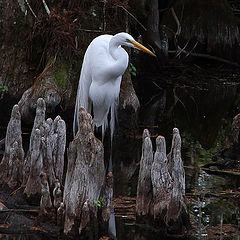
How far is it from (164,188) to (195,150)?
9.46ft

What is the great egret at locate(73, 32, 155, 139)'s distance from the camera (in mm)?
6871

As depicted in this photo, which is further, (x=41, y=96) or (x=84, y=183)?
(x=41, y=96)

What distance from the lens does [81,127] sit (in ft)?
14.7

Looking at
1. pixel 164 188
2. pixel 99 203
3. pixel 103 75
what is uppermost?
pixel 103 75

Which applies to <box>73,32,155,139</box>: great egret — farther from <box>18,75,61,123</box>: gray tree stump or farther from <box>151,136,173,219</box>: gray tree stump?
<box>151,136,173,219</box>: gray tree stump

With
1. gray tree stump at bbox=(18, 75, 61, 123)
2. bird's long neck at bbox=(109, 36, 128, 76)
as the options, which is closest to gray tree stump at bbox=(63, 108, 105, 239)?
bird's long neck at bbox=(109, 36, 128, 76)

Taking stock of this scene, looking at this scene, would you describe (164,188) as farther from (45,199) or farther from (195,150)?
(195,150)

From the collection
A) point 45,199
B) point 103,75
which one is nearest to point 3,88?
point 103,75

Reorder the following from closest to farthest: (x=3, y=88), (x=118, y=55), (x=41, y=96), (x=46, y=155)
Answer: (x=46, y=155) < (x=118, y=55) < (x=41, y=96) < (x=3, y=88)

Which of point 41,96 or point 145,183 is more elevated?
point 41,96

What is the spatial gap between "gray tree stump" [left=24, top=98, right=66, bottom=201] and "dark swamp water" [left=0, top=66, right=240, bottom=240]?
1.86ft

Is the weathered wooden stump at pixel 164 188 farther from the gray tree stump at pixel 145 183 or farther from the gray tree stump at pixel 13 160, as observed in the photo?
the gray tree stump at pixel 13 160

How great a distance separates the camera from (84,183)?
176 inches

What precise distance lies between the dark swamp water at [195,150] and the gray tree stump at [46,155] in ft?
1.86
